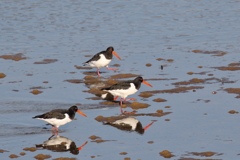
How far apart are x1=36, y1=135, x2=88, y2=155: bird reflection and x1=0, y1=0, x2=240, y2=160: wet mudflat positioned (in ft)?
0.11

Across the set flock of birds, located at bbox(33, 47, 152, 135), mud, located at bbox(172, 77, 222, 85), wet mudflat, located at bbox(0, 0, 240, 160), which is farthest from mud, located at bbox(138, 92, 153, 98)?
mud, located at bbox(172, 77, 222, 85)

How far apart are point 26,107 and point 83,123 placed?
123 inches

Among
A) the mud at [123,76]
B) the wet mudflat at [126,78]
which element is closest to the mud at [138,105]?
the wet mudflat at [126,78]

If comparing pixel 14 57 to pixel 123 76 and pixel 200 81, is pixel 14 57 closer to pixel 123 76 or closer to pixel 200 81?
pixel 123 76

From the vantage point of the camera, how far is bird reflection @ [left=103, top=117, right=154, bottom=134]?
15.5m

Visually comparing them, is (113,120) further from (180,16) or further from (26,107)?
(180,16)

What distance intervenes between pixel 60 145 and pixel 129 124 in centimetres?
296

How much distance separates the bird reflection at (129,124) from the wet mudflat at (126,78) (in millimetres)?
174

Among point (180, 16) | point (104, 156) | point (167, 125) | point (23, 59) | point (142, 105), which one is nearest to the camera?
point (104, 156)

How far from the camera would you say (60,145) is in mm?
14281

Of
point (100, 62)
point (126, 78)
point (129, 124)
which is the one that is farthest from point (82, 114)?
point (100, 62)

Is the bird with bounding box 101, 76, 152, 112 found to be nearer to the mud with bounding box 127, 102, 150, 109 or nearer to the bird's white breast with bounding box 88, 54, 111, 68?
the mud with bounding box 127, 102, 150, 109

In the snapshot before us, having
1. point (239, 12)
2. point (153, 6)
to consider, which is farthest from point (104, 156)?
point (153, 6)

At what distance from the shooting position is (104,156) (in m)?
13.2
